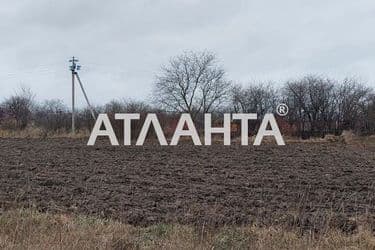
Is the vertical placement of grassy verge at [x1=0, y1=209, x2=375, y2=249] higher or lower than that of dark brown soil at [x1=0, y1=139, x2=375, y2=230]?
lower

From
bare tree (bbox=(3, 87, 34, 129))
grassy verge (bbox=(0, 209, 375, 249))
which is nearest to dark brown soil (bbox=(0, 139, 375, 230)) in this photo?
grassy verge (bbox=(0, 209, 375, 249))

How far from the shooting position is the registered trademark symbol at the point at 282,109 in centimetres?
5288

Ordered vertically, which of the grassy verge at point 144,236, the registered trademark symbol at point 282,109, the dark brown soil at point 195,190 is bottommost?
the grassy verge at point 144,236

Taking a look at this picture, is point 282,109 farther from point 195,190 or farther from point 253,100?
point 195,190

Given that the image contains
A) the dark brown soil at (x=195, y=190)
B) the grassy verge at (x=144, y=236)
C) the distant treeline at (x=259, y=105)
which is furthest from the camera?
the distant treeline at (x=259, y=105)

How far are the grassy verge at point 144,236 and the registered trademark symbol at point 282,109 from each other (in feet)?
152

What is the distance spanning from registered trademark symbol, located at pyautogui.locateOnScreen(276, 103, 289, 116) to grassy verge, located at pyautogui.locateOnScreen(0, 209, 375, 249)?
4620 cm

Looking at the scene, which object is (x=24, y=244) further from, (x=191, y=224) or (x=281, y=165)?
(x=281, y=165)

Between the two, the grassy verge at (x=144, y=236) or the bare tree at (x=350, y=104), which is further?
the bare tree at (x=350, y=104)

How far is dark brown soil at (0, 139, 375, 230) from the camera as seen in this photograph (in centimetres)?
842

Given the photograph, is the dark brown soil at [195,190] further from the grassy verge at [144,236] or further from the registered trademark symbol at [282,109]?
the registered trademark symbol at [282,109]

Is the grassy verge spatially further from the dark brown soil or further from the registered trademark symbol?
the registered trademark symbol

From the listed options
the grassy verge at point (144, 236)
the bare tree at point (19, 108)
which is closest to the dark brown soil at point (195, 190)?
the grassy verge at point (144, 236)

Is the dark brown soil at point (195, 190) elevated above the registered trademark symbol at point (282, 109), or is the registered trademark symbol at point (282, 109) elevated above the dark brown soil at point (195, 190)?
the registered trademark symbol at point (282, 109)
